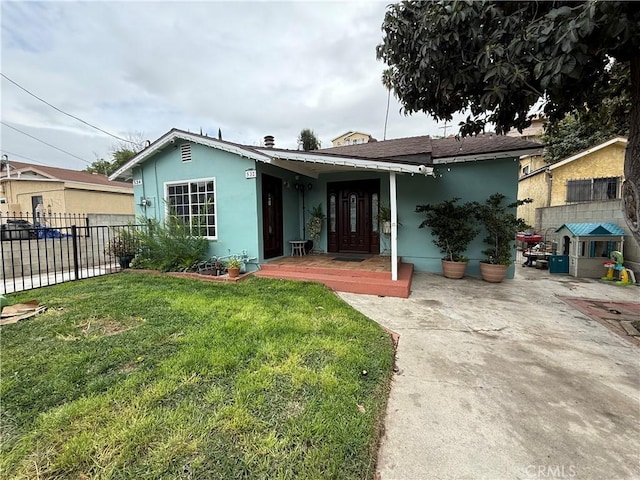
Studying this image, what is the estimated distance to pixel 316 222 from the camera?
353 inches

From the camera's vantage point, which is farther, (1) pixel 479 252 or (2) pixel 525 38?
(1) pixel 479 252

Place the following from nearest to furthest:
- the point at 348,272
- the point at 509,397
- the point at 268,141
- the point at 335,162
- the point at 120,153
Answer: the point at 509,397 → the point at 335,162 → the point at 348,272 → the point at 268,141 → the point at 120,153

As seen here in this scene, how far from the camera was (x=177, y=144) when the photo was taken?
8.00m

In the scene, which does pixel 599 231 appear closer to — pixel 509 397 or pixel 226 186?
pixel 509 397

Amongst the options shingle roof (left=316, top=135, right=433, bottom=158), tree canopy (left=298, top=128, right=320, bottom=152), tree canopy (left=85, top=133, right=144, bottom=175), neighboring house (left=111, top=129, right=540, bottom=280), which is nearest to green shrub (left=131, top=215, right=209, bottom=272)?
neighboring house (left=111, top=129, right=540, bottom=280)

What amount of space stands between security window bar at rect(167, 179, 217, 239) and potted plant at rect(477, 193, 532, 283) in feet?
23.4

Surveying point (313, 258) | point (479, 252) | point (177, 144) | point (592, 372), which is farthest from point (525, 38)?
point (177, 144)

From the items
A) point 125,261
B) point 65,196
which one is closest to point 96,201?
point 65,196

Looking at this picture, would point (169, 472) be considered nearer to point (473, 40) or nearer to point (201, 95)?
point (473, 40)

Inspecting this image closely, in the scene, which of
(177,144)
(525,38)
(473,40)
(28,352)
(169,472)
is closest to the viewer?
(169,472)

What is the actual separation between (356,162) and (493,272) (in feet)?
13.9

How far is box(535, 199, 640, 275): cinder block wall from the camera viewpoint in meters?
7.16

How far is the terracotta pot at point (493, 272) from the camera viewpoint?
21.1ft

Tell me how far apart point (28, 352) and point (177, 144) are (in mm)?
6483
